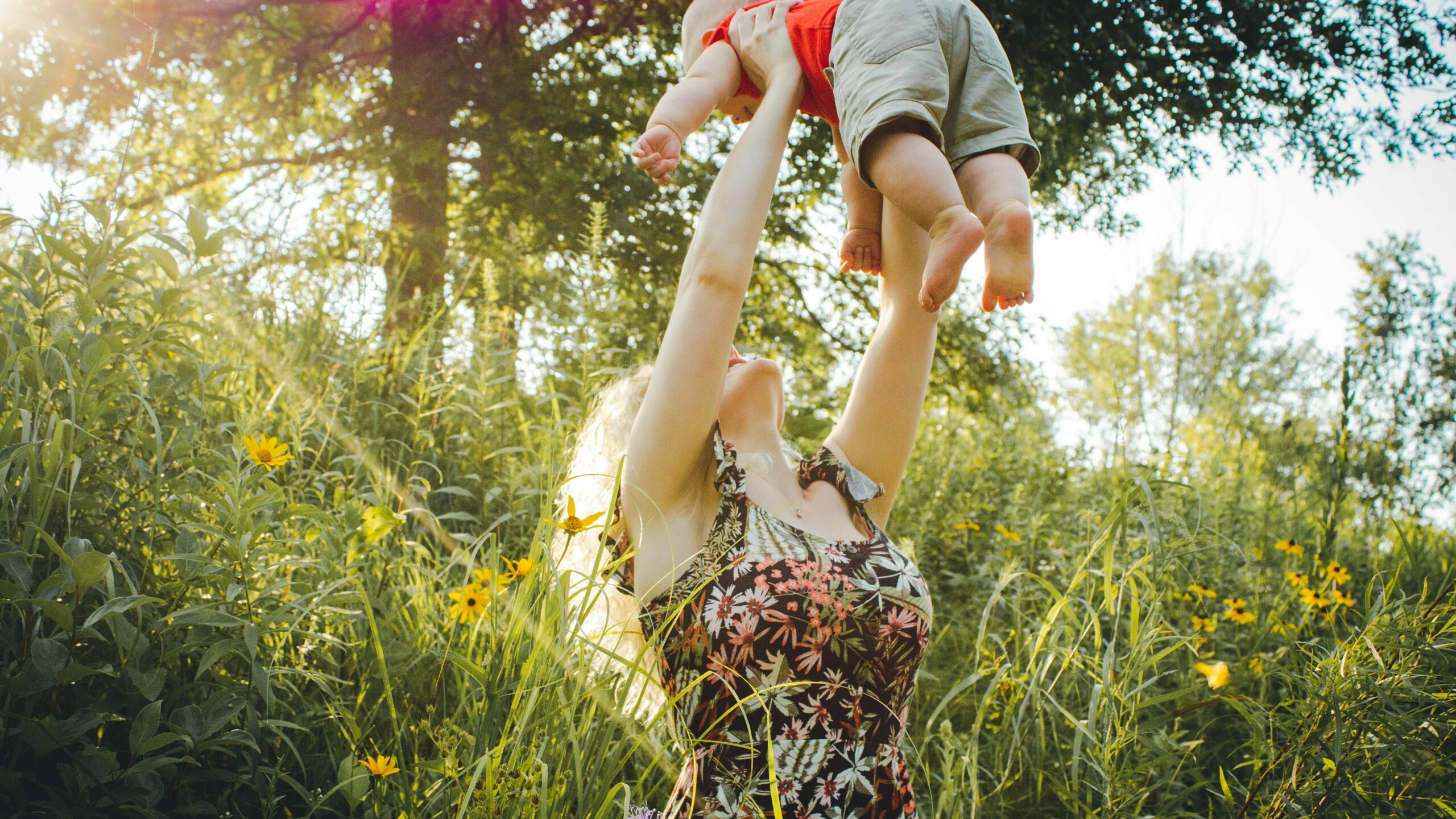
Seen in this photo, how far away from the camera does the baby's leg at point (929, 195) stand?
1.24m

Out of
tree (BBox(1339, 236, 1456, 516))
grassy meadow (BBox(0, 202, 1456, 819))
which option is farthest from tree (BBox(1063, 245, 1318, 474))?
grassy meadow (BBox(0, 202, 1456, 819))

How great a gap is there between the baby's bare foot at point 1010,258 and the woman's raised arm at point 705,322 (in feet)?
1.41

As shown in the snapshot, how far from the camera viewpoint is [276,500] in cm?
135

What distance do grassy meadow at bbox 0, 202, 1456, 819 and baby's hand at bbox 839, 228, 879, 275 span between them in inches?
29.6

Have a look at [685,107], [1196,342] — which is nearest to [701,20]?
[685,107]

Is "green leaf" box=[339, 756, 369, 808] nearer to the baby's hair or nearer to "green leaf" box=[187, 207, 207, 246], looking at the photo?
"green leaf" box=[187, 207, 207, 246]

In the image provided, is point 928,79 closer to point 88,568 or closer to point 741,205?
point 741,205

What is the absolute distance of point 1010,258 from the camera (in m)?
1.27

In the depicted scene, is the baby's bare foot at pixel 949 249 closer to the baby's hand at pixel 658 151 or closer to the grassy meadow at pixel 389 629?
the baby's hand at pixel 658 151

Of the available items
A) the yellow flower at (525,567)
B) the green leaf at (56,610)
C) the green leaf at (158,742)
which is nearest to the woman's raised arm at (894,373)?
the yellow flower at (525,567)

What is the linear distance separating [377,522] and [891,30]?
4.55 ft

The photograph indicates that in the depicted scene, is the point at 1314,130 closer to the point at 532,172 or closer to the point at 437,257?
the point at 532,172

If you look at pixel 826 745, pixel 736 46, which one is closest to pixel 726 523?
pixel 826 745

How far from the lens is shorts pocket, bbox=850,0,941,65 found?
1436 mm
